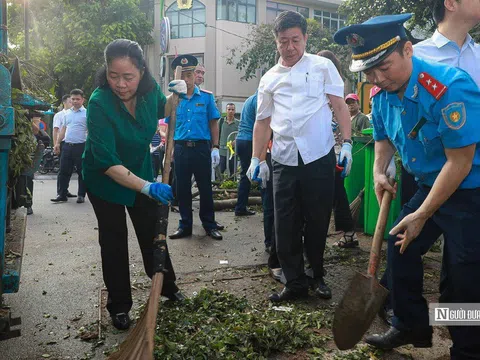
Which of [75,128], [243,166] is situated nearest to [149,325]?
[243,166]

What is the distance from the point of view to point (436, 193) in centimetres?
238

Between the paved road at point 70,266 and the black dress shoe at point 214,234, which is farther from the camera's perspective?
the black dress shoe at point 214,234

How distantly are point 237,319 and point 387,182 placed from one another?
135 centimetres

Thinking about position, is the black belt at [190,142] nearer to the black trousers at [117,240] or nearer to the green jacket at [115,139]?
the green jacket at [115,139]

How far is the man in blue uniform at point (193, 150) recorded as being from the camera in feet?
19.6

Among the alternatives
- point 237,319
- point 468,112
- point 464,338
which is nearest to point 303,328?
point 237,319

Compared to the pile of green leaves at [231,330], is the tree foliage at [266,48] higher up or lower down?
higher up

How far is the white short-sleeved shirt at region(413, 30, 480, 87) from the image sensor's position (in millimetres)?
3191

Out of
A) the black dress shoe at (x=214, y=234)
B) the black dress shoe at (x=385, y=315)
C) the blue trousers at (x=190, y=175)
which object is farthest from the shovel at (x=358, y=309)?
the blue trousers at (x=190, y=175)

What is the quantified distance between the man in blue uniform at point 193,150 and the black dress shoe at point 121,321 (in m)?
2.68

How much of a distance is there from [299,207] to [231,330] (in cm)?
122

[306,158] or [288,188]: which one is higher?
[306,158]

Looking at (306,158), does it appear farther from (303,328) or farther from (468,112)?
(468,112)

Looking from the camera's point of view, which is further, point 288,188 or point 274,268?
point 274,268
